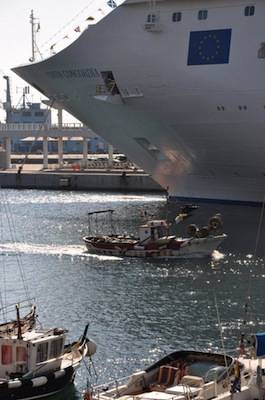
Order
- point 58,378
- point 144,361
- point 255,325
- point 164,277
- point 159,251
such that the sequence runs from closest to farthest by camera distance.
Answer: point 58,378 < point 144,361 < point 255,325 < point 164,277 < point 159,251

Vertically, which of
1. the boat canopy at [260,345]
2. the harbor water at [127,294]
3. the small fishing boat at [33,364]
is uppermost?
the boat canopy at [260,345]

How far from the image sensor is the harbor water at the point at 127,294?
32.9m

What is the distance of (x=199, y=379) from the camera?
2388 cm

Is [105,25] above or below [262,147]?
above

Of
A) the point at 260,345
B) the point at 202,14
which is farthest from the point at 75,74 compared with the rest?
the point at 260,345

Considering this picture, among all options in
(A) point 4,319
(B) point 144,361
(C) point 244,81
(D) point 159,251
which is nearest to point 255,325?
(B) point 144,361

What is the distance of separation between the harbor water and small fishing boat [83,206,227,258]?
2.63 feet

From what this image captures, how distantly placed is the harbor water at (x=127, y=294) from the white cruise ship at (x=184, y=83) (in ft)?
21.2

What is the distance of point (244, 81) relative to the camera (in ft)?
202

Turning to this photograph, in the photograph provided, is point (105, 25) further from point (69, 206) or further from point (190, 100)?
point (69, 206)

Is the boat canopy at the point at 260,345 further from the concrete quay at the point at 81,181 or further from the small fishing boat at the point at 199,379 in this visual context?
the concrete quay at the point at 81,181

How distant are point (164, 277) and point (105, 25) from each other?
23.7m

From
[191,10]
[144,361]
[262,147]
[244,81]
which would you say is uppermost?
[191,10]

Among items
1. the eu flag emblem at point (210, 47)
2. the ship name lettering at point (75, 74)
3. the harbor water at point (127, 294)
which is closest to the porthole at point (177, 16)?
the eu flag emblem at point (210, 47)
